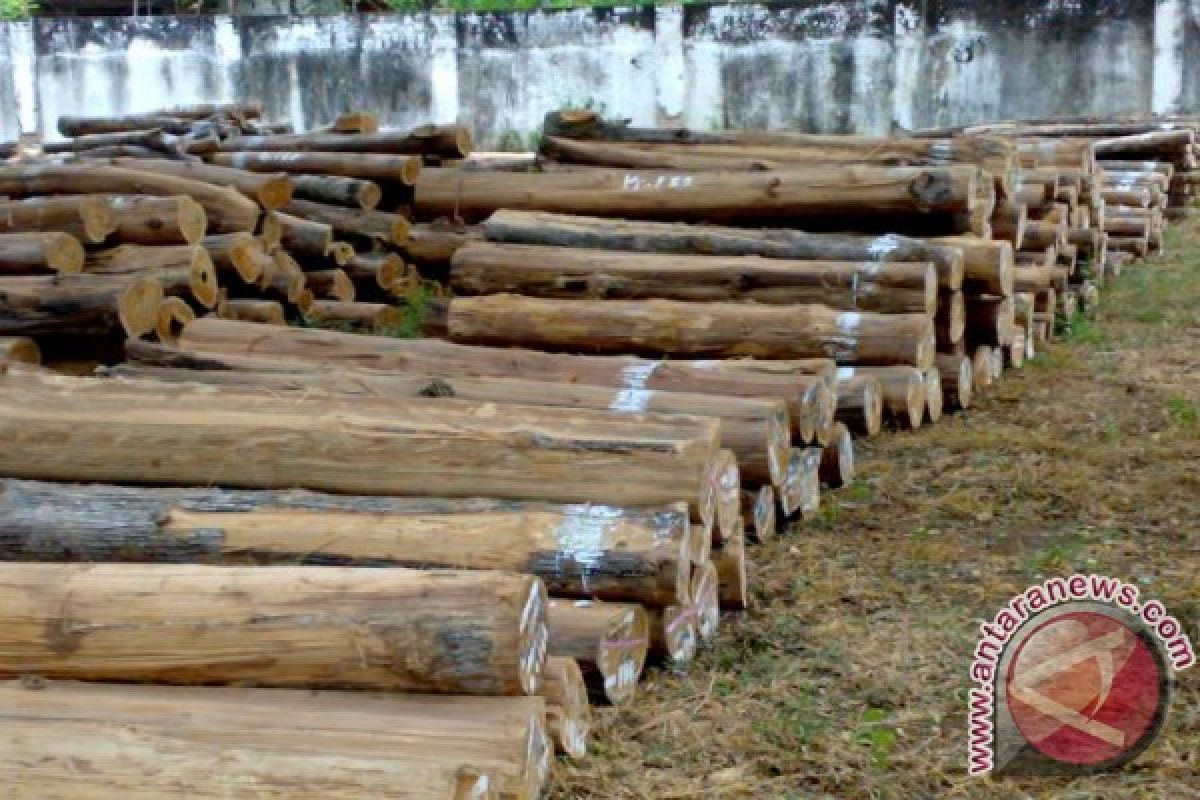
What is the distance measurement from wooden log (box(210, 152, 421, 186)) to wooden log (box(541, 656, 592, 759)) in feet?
22.1

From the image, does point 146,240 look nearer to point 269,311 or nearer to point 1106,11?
point 269,311

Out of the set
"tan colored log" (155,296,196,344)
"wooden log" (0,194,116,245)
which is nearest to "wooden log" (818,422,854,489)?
"tan colored log" (155,296,196,344)

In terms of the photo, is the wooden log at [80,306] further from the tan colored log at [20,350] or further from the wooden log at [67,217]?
the wooden log at [67,217]

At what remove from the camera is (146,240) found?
8953 millimetres

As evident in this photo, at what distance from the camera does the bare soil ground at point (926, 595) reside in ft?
14.0

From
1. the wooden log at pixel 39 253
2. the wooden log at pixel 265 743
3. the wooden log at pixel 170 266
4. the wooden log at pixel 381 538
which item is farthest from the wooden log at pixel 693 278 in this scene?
the wooden log at pixel 265 743

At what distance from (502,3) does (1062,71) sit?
38.9 ft

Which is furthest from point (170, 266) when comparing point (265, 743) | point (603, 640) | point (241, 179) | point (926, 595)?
point (265, 743)

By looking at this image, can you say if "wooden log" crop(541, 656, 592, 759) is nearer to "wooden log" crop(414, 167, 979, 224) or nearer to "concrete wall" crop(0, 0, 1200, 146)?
"wooden log" crop(414, 167, 979, 224)

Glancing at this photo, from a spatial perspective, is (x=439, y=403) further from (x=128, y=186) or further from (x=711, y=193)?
(x=128, y=186)

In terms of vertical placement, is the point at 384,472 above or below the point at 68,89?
below

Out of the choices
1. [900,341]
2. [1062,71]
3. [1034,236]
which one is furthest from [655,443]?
[1062,71]

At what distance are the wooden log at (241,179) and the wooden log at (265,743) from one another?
20.9 feet

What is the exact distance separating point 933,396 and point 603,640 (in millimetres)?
3755
